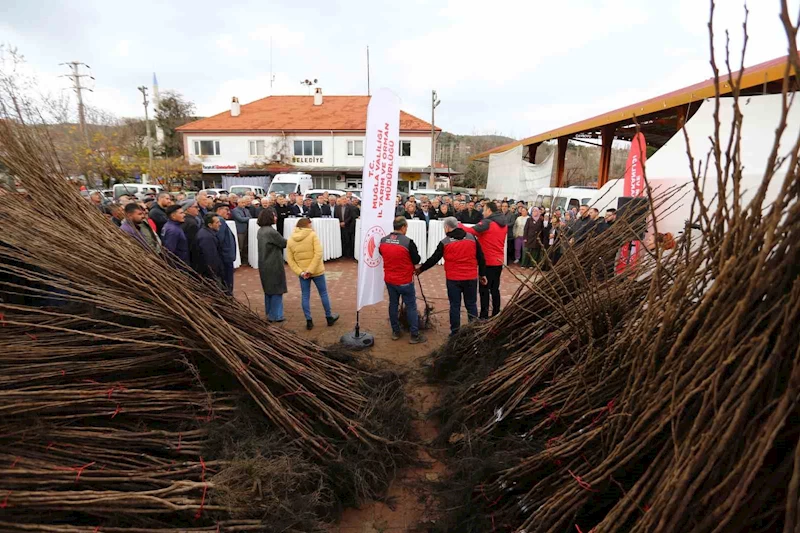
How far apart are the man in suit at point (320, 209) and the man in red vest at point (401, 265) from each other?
6165mm

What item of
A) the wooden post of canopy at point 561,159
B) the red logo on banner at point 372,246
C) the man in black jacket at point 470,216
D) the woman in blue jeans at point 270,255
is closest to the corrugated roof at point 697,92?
the wooden post of canopy at point 561,159

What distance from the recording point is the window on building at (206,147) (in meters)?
32.2

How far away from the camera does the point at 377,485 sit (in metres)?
2.89

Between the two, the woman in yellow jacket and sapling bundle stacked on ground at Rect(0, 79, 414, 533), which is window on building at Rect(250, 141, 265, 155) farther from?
sapling bundle stacked on ground at Rect(0, 79, 414, 533)

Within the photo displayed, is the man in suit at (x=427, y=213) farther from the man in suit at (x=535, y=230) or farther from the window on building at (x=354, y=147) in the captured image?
the window on building at (x=354, y=147)

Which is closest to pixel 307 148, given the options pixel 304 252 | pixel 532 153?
pixel 532 153

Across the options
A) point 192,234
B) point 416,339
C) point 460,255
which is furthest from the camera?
point 192,234

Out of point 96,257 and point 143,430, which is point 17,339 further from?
point 143,430

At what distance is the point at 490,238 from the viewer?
5.47 metres

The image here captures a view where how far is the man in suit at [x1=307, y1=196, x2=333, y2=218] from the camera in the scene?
1098 centimetres

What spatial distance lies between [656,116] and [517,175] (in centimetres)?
721

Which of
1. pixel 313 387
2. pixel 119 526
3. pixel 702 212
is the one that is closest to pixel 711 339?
pixel 702 212

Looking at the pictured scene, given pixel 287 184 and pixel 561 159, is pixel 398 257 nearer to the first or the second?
pixel 561 159

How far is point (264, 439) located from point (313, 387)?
1.90ft
